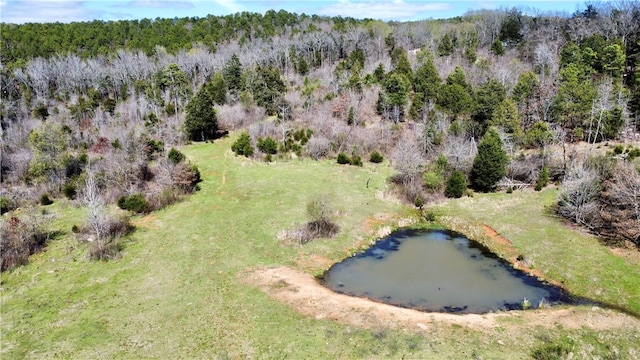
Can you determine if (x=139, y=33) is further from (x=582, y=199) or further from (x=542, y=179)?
(x=582, y=199)

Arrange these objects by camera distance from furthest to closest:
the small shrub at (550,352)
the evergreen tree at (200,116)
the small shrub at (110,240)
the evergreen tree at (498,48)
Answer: the evergreen tree at (498,48) < the evergreen tree at (200,116) < the small shrub at (110,240) < the small shrub at (550,352)

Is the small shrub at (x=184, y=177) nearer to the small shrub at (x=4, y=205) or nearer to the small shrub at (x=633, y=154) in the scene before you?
the small shrub at (x=4, y=205)

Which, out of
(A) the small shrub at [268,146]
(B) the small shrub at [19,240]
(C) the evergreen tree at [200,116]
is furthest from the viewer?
(C) the evergreen tree at [200,116]

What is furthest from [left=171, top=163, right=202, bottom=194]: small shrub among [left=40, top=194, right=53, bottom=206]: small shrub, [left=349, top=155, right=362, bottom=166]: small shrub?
[left=349, top=155, right=362, bottom=166]: small shrub

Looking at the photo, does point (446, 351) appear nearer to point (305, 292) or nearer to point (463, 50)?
point (305, 292)

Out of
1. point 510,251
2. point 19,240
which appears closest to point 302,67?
point 510,251


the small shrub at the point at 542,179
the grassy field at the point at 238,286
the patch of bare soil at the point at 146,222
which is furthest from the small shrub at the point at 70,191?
the small shrub at the point at 542,179

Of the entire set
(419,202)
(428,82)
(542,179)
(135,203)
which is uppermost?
(428,82)

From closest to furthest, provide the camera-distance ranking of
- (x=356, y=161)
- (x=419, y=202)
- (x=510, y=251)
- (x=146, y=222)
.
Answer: (x=510, y=251)
(x=146, y=222)
(x=419, y=202)
(x=356, y=161)
